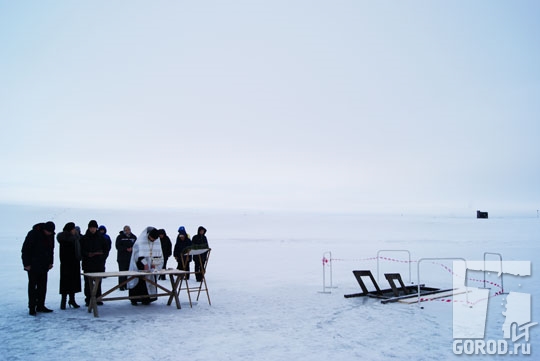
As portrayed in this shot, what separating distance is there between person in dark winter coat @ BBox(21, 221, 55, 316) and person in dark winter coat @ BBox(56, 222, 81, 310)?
344 mm

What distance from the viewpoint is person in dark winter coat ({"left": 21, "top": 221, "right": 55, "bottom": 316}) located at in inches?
310

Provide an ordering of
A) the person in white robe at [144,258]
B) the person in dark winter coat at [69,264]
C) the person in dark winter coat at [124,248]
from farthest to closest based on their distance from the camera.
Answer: the person in dark winter coat at [124,248] → the person in white robe at [144,258] → the person in dark winter coat at [69,264]

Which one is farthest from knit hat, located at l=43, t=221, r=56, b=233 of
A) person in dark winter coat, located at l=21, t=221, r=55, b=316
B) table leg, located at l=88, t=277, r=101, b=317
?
table leg, located at l=88, t=277, r=101, b=317

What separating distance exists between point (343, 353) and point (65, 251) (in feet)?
18.5

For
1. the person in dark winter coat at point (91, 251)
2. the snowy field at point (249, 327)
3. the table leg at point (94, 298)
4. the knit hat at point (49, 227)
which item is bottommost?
the snowy field at point (249, 327)

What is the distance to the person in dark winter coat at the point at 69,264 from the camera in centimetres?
849

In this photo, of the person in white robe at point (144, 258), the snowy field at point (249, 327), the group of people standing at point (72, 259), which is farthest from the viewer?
the person in white robe at point (144, 258)

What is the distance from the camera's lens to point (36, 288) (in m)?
8.04

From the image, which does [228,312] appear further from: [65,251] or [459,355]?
[459,355]

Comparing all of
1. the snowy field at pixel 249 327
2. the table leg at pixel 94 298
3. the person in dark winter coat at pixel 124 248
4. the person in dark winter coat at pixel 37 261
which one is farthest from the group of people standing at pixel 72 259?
the person in dark winter coat at pixel 124 248

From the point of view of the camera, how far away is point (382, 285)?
11953 mm

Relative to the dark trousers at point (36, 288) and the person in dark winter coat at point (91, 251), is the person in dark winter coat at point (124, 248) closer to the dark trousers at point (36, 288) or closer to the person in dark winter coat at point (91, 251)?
the person in dark winter coat at point (91, 251)

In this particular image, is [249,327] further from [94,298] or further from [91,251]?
[91,251]

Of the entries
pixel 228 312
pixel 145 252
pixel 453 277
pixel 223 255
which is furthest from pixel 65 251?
pixel 223 255
